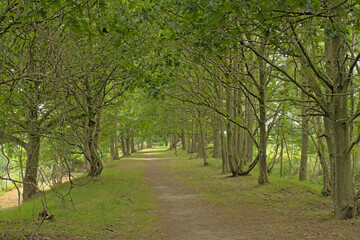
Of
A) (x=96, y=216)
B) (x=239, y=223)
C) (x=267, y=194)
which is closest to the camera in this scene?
(x=239, y=223)

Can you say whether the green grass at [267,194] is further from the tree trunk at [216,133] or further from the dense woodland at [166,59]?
the tree trunk at [216,133]

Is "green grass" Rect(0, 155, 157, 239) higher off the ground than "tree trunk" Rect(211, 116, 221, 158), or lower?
lower

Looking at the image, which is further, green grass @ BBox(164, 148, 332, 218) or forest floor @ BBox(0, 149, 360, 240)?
green grass @ BBox(164, 148, 332, 218)

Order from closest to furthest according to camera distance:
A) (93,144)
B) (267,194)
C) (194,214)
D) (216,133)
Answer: (93,144) → (194,214) → (267,194) → (216,133)

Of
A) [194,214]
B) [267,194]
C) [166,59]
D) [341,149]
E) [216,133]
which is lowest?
[194,214]

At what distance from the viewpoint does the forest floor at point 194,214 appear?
25.2ft

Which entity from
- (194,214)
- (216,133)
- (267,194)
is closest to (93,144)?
(194,214)

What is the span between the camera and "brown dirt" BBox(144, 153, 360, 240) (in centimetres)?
744

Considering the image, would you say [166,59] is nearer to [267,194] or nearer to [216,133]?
[267,194]

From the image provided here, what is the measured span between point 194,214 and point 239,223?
1749mm

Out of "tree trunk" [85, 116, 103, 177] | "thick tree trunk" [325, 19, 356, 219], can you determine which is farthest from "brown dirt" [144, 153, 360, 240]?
"tree trunk" [85, 116, 103, 177]

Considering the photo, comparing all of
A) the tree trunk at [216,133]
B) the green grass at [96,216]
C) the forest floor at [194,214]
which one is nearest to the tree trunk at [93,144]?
the green grass at [96,216]

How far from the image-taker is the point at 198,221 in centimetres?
945

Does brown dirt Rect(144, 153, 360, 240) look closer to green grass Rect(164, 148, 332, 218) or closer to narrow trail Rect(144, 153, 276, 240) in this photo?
narrow trail Rect(144, 153, 276, 240)
